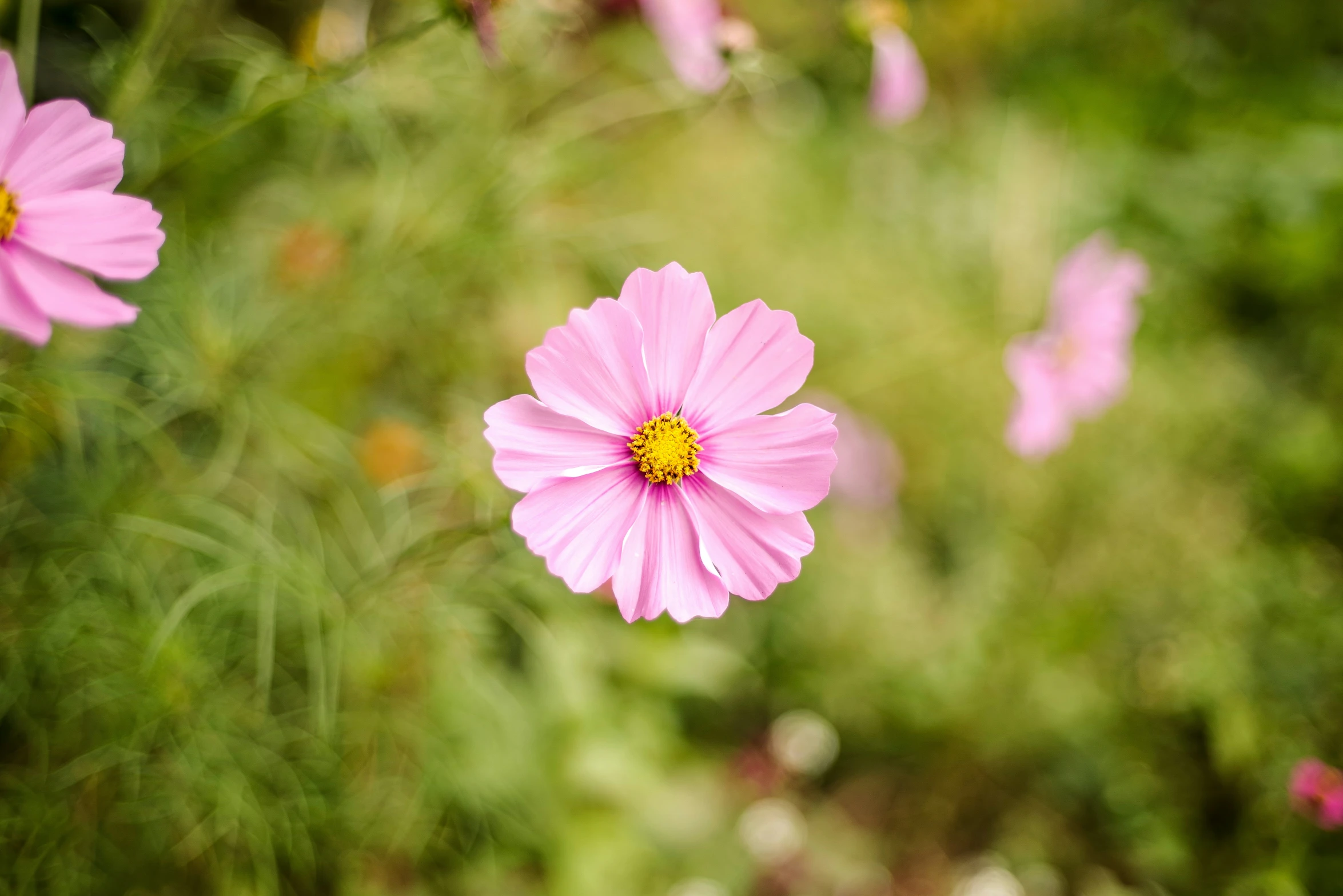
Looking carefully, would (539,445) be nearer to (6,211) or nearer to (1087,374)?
(6,211)

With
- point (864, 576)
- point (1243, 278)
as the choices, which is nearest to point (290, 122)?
point (864, 576)

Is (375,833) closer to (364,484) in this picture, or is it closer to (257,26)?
(364,484)

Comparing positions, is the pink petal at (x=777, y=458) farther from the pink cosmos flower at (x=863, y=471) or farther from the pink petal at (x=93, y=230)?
the pink cosmos flower at (x=863, y=471)

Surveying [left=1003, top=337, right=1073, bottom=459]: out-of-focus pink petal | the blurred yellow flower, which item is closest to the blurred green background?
the blurred yellow flower

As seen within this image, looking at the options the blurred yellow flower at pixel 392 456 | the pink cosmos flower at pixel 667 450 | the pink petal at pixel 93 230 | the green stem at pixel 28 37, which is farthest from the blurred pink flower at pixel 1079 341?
the green stem at pixel 28 37

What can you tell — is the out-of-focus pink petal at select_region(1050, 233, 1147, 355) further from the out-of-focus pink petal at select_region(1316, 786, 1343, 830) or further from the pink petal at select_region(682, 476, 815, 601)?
the pink petal at select_region(682, 476, 815, 601)

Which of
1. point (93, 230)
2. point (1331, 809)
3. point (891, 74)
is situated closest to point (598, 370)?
point (93, 230)

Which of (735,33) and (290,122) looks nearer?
(735,33)

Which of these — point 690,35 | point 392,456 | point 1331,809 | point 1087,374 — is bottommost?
point 1331,809
